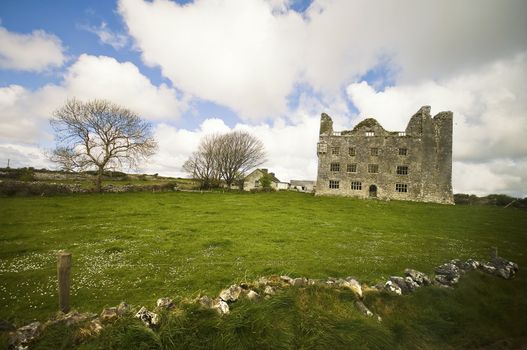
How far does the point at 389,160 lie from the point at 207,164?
162 ft

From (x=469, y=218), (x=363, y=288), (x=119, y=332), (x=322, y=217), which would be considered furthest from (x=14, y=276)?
(x=469, y=218)

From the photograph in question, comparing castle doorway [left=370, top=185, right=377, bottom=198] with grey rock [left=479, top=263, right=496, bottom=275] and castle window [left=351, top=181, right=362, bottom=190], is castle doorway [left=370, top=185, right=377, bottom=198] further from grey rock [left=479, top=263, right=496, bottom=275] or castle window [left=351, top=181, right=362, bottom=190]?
grey rock [left=479, top=263, right=496, bottom=275]

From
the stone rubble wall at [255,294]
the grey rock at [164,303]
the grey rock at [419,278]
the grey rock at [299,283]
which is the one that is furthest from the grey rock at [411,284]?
the grey rock at [164,303]

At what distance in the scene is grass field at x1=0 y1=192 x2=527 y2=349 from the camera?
21.5 feet

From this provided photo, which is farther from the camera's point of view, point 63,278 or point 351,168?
point 351,168

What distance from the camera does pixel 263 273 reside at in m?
12.4

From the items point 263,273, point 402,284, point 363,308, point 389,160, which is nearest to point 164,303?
point 363,308

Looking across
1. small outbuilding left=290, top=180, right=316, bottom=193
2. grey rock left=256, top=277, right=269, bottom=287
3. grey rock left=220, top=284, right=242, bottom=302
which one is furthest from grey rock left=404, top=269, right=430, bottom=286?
small outbuilding left=290, top=180, right=316, bottom=193

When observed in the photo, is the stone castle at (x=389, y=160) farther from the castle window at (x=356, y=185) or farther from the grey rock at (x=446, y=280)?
the grey rock at (x=446, y=280)

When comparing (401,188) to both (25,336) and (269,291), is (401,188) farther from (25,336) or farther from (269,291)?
(25,336)

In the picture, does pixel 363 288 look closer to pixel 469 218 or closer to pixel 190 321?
pixel 190 321

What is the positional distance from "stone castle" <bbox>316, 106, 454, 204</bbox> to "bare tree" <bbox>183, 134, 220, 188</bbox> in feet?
106

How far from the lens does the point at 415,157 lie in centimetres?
5472

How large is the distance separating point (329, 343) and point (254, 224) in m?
18.7
